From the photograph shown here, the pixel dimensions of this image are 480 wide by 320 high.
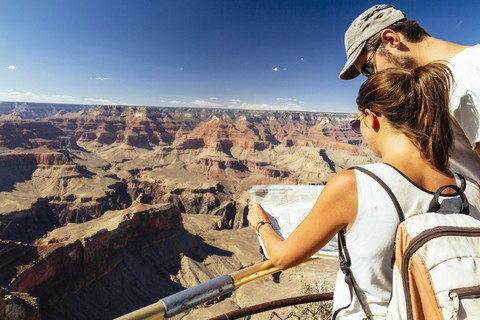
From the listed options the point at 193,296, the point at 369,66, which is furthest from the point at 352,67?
the point at 193,296

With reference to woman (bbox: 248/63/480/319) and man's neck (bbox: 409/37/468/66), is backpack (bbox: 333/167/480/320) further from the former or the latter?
man's neck (bbox: 409/37/468/66)

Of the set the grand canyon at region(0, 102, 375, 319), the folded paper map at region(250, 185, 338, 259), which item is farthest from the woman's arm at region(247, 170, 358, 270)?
the grand canyon at region(0, 102, 375, 319)

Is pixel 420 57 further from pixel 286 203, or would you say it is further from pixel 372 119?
pixel 286 203

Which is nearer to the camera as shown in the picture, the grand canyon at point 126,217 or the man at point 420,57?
the man at point 420,57

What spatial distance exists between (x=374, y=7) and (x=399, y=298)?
2255 mm

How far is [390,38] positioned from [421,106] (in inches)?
35.6

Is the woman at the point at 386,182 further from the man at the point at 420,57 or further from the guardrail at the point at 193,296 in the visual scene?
the guardrail at the point at 193,296

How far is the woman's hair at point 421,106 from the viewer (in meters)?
1.31

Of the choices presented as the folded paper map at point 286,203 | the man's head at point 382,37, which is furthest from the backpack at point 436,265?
the man's head at point 382,37

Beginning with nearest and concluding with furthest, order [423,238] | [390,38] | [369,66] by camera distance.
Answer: [423,238] → [390,38] → [369,66]

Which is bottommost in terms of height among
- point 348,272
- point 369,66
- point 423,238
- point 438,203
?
point 348,272

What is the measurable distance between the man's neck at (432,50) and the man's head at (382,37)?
0.13ft

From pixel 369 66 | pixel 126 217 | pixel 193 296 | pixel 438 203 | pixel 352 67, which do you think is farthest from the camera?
pixel 126 217

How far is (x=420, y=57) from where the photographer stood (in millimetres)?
1855
